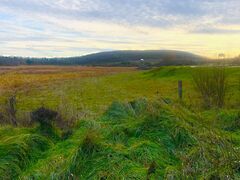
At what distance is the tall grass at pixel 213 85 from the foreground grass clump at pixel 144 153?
17.1 ft

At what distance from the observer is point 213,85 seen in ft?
42.7

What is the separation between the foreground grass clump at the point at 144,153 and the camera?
4754 mm

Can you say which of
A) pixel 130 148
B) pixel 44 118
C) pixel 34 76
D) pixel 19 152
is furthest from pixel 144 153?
pixel 34 76

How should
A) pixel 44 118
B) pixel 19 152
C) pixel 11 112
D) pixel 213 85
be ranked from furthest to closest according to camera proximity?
1. pixel 213 85
2. pixel 11 112
3. pixel 44 118
4. pixel 19 152

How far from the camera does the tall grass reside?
12.7 meters

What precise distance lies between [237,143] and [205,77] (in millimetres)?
7012

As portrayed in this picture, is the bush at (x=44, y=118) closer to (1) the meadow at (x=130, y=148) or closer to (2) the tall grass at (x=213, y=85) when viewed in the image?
(1) the meadow at (x=130, y=148)

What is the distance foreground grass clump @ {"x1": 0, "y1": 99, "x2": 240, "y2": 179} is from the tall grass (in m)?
5.22

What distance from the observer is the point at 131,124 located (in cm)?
699

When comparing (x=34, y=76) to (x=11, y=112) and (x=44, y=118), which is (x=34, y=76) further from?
(x=44, y=118)

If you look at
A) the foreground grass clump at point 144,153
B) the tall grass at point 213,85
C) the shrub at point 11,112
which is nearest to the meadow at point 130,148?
the foreground grass clump at point 144,153

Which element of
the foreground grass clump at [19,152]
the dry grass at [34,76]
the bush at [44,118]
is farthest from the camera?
the dry grass at [34,76]

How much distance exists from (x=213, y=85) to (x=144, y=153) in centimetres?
815

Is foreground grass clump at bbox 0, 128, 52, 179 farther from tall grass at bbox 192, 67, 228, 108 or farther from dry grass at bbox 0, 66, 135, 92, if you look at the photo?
dry grass at bbox 0, 66, 135, 92
